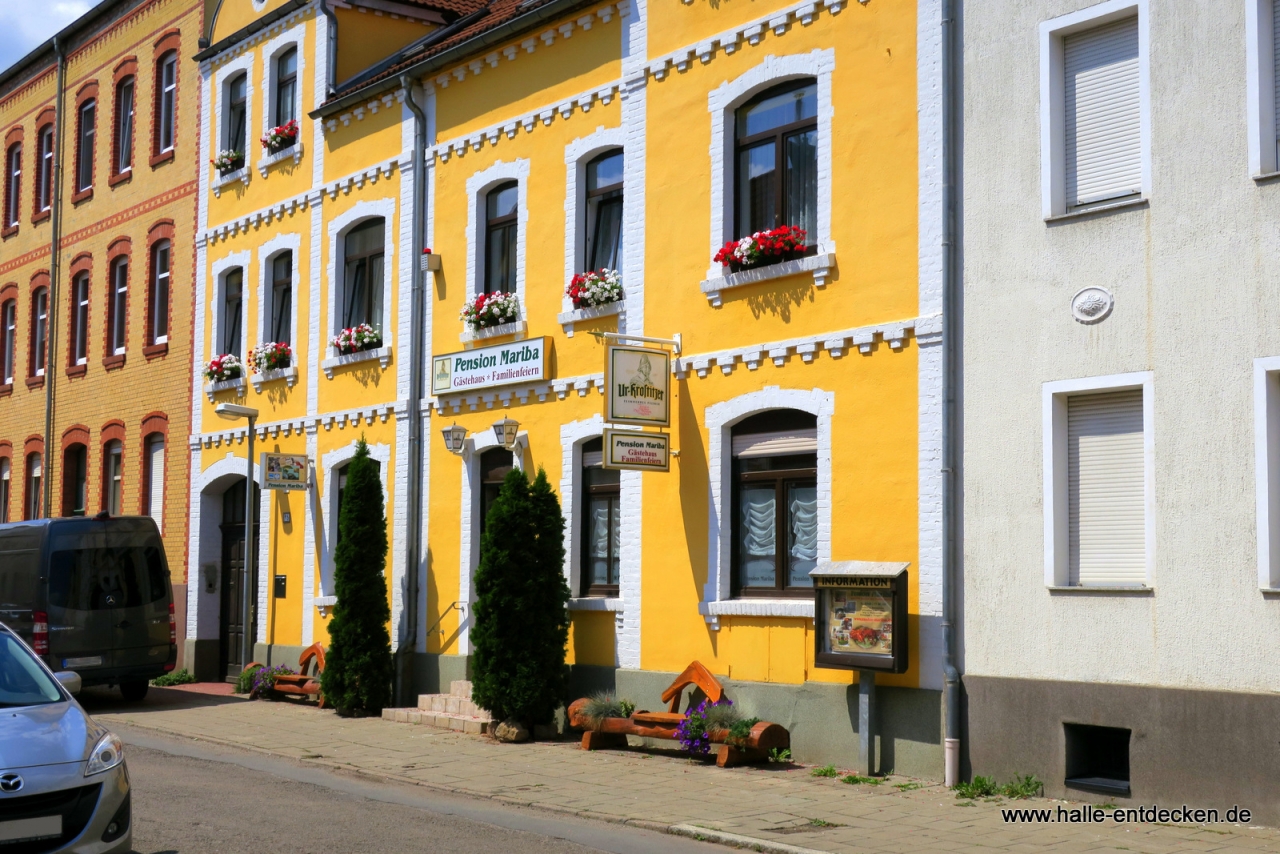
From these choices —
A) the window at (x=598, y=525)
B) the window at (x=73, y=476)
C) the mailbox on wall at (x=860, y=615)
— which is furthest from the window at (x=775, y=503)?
the window at (x=73, y=476)

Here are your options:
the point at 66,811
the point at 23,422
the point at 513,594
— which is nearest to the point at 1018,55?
the point at 513,594

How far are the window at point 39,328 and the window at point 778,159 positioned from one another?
66.3 ft

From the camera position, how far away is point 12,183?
109 feet

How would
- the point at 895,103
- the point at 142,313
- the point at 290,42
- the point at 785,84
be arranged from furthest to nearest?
the point at 142,313 → the point at 290,42 → the point at 785,84 → the point at 895,103

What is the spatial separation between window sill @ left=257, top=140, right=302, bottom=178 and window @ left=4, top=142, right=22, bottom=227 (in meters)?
12.2

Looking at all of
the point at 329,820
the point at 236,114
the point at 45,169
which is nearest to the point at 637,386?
the point at 329,820

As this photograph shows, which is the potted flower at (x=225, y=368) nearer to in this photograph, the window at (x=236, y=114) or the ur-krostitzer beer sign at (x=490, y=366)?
the window at (x=236, y=114)

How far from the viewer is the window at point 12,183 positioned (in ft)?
108

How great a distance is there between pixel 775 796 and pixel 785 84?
6.89 meters

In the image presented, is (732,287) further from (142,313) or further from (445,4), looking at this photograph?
(142,313)

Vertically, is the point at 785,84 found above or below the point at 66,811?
above

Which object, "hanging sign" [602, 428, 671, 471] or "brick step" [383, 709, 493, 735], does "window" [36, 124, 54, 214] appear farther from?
"hanging sign" [602, 428, 671, 471]

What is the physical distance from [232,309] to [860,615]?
1427 cm

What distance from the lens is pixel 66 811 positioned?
7.98 metres
